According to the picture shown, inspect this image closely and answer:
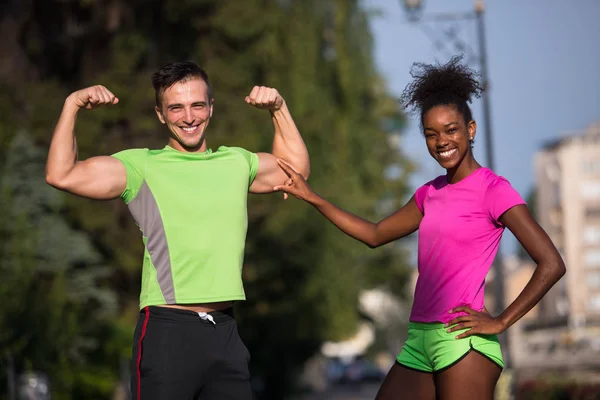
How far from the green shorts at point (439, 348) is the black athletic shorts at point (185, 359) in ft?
2.67

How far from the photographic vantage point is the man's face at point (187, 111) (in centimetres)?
547

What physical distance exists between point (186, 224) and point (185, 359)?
1.95 feet

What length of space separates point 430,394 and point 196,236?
1314 mm

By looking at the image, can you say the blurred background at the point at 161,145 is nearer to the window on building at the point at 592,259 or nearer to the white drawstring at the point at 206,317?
the white drawstring at the point at 206,317

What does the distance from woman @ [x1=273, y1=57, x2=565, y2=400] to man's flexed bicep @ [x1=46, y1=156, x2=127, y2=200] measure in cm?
144

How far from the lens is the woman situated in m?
5.27

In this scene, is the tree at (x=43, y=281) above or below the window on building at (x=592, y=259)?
above

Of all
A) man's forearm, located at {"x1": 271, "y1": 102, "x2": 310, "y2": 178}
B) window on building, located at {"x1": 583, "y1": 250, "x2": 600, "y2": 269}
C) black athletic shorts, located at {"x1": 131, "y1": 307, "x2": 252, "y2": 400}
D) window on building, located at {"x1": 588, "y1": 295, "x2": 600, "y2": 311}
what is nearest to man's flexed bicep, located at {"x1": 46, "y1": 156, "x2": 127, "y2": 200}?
black athletic shorts, located at {"x1": 131, "y1": 307, "x2": 252, "y2": 400}

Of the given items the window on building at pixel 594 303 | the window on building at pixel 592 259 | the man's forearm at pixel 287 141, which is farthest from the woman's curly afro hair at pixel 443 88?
the window on building at pixel 592 259

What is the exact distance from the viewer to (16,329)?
50.4ft

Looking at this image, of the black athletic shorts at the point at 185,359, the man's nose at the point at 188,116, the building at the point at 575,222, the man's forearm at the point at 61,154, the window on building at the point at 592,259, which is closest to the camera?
the black athletic shorts at the point at 185,359

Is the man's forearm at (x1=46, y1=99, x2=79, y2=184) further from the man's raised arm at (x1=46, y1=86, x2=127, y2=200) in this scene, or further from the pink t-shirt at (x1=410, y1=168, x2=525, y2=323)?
the pink t-shirt at (x1=410, y1=168, x2=525, y2=323)

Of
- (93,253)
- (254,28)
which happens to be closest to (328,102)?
(254,28)

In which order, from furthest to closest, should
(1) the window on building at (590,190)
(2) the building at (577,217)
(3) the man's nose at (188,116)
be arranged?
(1) the window on building at (590,190) < (2) the building at (577,217) < (3) the man's nose at (188,116)
